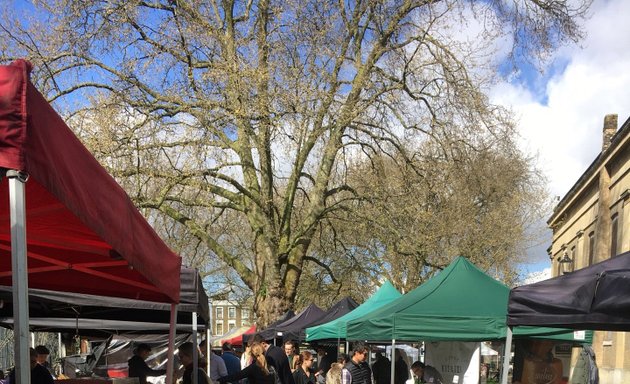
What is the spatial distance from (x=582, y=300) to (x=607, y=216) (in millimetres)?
21952

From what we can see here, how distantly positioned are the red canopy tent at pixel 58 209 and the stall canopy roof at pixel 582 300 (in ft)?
9.94

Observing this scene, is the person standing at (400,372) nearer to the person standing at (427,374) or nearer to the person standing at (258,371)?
the person standing at (427,374)

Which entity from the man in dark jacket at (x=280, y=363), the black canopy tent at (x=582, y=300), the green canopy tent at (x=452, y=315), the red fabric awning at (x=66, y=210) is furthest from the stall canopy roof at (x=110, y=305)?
the black canopy tent at (x=582, y=300)

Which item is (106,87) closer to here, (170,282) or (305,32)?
(305,32)

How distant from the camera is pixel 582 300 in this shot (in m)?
5.57

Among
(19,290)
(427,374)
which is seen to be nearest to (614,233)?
(427,374)

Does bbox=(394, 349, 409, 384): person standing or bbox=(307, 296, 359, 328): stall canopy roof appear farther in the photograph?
bbox=(307, 296, 359, 328): stall canopy roof

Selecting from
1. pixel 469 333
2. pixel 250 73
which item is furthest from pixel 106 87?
pixel 469 333

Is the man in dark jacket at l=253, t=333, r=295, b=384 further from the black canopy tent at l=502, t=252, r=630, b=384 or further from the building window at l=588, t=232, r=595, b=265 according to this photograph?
the building window at l=588, t=232, r=595, b=265

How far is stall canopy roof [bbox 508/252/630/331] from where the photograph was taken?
205 inches

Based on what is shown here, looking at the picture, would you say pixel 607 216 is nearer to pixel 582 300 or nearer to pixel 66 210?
pixel 582 300

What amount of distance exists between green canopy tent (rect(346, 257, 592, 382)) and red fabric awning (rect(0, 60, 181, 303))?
4892 millimetres

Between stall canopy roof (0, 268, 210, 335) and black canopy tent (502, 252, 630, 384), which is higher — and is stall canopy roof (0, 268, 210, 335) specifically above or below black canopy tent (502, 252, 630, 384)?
below

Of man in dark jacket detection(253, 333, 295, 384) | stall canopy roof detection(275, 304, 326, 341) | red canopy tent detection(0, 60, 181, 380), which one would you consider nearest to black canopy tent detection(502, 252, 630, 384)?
red canopy tent detection(0, 60, 181, 380)
